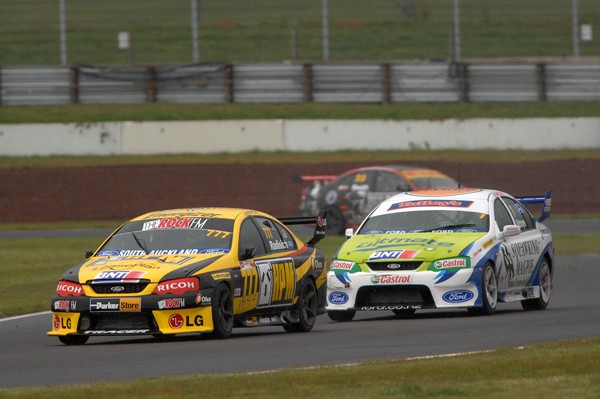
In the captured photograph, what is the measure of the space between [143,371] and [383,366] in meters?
1.72

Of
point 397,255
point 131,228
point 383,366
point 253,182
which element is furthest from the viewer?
point 253,182

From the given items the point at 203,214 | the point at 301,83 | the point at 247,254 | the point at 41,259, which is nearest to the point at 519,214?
the point at 203,214

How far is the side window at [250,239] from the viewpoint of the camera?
43.4 ft

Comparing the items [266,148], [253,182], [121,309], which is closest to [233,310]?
[121,309]

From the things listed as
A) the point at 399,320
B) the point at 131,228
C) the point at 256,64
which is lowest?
the point at 399,320

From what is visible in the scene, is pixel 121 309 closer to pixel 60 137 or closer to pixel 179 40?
pixel 60 137

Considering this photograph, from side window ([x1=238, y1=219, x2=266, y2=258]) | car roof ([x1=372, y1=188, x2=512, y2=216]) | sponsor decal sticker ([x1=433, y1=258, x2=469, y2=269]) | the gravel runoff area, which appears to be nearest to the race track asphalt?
sponsor decal sticker ([x1=433, y1=258, x2=469, y2=269])

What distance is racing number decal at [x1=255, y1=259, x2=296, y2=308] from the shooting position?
13.2 meters

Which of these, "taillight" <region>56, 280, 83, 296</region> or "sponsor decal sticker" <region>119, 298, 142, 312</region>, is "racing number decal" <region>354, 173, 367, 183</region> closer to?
"taillight" <region>56, 280, 83, 296</region>

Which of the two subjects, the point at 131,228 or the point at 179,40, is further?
the point at 179,40

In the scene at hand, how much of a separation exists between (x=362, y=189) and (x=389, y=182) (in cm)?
58

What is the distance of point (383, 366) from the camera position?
9.70 meters

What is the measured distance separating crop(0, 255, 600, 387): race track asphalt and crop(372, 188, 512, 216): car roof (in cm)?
118

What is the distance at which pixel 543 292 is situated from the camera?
15969mm
